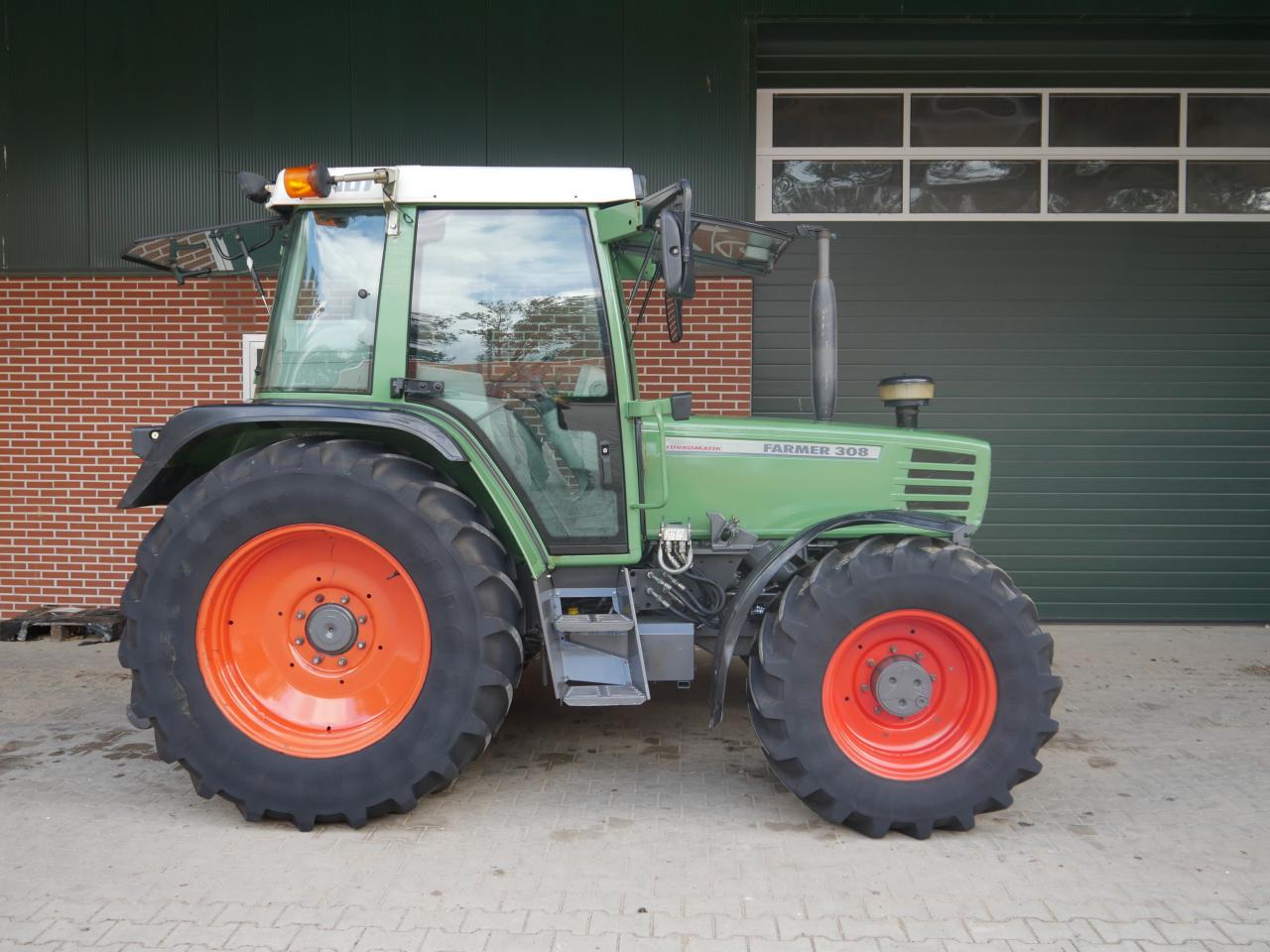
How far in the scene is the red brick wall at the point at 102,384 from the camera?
7.36 metres

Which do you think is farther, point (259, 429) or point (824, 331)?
point (824, 331)

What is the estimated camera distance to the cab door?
402 centimetres

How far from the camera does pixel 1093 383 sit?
299 inches

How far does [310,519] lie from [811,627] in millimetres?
1999

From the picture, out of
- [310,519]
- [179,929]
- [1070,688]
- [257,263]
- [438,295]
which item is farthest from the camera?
[1070,688]

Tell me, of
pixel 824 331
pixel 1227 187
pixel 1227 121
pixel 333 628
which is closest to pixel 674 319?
pixel 824 331

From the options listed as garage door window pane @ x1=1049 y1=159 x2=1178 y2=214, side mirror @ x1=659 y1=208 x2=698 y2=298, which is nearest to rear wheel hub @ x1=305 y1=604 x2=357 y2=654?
side mirror @ x1=659 y1=208 x2=698 y2=298

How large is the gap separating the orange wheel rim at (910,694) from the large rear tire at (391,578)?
1351 mm

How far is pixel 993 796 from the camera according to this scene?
3775mm

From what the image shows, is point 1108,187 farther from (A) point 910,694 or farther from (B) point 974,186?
(A) point 910,694

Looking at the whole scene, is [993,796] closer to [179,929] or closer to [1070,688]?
[1070,688]

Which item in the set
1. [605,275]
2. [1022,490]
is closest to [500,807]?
[605,275]

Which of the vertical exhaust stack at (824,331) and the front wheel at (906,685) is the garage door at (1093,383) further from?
the front wheel at (906,685)

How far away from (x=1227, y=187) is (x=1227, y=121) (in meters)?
0.53
